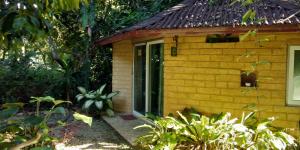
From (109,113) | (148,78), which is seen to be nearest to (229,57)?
(148,78)

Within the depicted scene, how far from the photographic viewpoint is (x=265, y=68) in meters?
6.12

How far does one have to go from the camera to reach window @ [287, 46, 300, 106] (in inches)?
234

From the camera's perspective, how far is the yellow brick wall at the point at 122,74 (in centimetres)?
994

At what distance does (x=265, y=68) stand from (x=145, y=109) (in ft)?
12.3

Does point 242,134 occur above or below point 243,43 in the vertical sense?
below

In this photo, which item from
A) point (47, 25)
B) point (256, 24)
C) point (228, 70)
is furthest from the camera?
point (228, 70)

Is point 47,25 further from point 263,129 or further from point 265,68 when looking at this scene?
point 265,68

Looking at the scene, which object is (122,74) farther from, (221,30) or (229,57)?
(221,30)

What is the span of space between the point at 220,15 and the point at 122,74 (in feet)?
15.0

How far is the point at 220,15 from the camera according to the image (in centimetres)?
634

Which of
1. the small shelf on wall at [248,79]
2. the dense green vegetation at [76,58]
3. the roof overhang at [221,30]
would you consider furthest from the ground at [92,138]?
the dense green vegetation at [76,58]

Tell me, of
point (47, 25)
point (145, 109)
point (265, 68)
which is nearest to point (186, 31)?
point (265, 68)

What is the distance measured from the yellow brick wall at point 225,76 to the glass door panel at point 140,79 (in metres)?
2.01

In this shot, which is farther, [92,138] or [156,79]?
[156,79]
